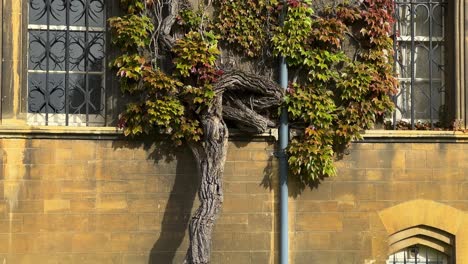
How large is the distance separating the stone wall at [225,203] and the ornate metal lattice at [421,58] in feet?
2.23

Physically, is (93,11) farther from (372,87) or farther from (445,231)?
(445,231)

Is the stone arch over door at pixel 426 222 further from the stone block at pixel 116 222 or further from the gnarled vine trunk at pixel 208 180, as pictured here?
the stone block at pixel 116 222

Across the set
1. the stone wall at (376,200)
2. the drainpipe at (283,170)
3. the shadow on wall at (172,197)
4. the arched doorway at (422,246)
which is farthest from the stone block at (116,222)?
the arched doorway at (422,246)

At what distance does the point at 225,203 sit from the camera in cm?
995

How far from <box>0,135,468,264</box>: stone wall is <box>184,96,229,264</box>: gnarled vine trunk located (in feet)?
1.07

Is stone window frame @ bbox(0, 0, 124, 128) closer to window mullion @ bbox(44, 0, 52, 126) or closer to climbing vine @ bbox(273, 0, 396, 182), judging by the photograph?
window mullion @ bbox(44, 0, 52, 126)

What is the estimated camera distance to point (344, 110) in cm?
1009

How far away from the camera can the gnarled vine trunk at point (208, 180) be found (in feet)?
30.8

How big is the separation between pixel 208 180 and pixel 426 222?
305 cm

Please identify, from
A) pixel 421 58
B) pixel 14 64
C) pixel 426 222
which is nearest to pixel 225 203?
pixel 426 222

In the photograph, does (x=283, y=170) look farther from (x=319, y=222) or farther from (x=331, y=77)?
(x=331, y=77)

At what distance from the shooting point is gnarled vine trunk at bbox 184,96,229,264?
9.38m

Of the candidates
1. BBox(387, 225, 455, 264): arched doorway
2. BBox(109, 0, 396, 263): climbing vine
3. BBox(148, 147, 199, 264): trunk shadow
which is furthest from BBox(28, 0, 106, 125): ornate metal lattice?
BBox(387, 225, 455, 264): arched doorway

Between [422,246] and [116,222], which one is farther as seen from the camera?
[422,246]
